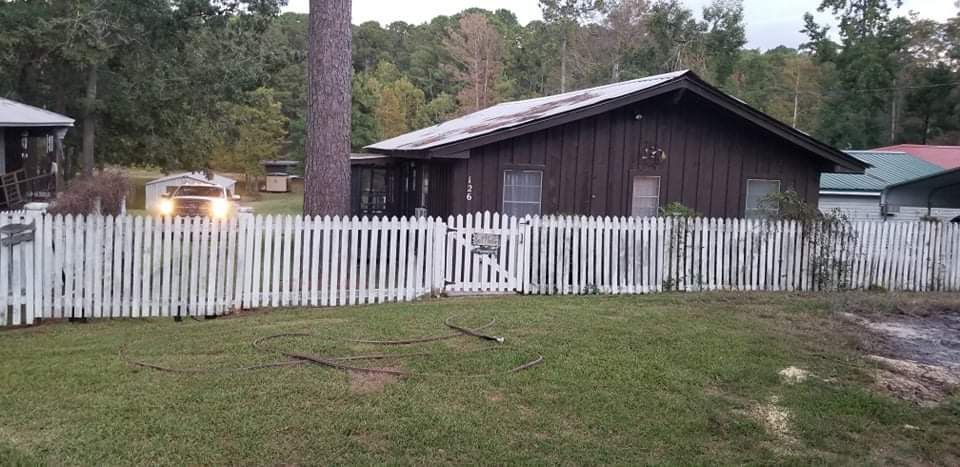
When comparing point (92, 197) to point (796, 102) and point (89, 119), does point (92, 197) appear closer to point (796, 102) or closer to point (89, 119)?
point (89, 119)

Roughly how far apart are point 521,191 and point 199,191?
1578 centimetres

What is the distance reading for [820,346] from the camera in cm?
798

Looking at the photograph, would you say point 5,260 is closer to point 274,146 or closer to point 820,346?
point 820,346

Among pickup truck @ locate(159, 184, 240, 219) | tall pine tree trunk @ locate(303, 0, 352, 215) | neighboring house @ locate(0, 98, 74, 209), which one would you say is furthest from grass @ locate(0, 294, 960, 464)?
pickup truck @ locate(159, 184, 240, 219)

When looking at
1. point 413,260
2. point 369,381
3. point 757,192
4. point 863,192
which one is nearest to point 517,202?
point 413,260

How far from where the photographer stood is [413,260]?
1098cm

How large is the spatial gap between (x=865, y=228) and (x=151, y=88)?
28.5 meters

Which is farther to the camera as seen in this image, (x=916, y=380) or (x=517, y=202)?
(x=517, y=202)

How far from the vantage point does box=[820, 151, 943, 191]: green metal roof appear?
27.8 m

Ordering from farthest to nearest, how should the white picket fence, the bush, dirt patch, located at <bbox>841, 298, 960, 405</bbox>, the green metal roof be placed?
the green metal roof, the bush, the white picket fence, dirt patch, located at <bbox>841, 298, 960, 405</bbox>

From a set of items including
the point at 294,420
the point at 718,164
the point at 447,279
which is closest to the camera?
the point at 294,420

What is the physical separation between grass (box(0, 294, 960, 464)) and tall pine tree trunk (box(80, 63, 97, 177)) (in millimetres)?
27036

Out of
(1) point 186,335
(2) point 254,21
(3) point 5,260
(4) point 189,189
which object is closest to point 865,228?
(1) point 186,335

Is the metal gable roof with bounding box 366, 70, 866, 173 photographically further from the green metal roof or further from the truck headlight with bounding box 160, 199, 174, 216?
the green metal roof
